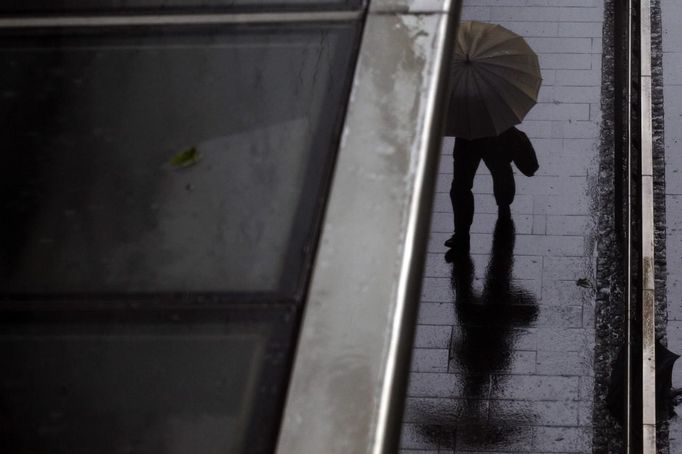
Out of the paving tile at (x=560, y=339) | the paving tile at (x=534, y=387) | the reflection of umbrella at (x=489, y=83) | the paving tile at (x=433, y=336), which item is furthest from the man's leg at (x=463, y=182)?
the paving tile at (x=534, y=387)

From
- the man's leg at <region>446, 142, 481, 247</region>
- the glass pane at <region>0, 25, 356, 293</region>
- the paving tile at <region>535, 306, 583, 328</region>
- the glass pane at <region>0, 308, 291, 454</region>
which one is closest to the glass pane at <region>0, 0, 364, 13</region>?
the glass pane at <region>0, 25, 356, 293</region>

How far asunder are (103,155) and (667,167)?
6912mm

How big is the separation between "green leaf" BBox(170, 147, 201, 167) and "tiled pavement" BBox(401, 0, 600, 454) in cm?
467

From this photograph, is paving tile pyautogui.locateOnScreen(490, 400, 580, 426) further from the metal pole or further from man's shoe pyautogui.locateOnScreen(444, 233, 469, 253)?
man's shoe pyautogui.locateOnScreen(444, 233, 469, 253)

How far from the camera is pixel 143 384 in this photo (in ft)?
8.34

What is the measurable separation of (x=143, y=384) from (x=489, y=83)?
573 cm

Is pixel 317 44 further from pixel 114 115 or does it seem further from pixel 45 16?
pixel 45 16

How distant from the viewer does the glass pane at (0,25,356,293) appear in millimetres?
2803

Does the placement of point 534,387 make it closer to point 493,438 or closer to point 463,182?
point 493,438

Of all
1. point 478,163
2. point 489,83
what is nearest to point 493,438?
point 478,163

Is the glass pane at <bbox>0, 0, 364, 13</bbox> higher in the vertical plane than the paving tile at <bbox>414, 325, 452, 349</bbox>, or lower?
lower

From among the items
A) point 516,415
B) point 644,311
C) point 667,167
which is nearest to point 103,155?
point 516,415

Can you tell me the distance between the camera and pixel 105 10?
3.58 metres

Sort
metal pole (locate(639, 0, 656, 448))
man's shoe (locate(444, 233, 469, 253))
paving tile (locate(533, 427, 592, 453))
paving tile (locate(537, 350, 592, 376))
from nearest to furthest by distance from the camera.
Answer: metal pole (locate(639, 0, 656, 448)) < paving tile (locate(533, 427, 592, 453)) < paving tile (locate(537, 350, 592, 376)) < man's shoe (locate(444, 233, 469, 253))
